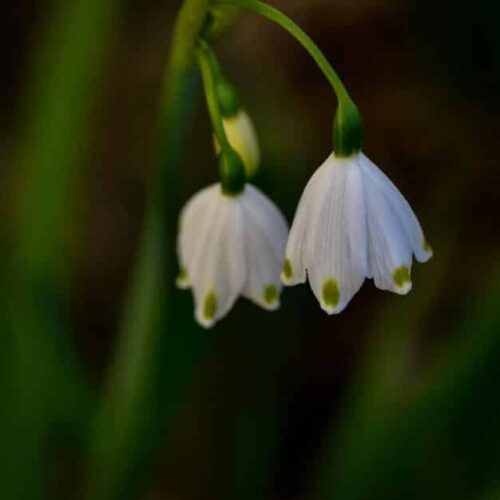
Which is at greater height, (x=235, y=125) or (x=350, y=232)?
(x=235, y=125)

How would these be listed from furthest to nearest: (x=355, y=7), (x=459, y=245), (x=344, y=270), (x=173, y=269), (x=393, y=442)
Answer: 1. (x=355, y=7)
2. (x=459, y=245)
3. (x=393, y=442)
4. (x=173, y=269)
5. (x=344, y=270)

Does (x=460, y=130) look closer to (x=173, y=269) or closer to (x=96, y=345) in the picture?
(x=96, y=345)

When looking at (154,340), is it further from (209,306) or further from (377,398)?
(377,398)

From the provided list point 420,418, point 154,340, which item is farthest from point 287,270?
point 420,418

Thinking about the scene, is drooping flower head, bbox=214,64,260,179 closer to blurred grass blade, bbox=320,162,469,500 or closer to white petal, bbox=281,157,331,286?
white petal, bbox=281,157,331,286

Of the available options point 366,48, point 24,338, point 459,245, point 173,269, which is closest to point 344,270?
point 173,269

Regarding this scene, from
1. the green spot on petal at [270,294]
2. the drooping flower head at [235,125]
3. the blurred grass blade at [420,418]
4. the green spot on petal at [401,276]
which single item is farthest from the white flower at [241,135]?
the blurred grass blade at [420,418]
